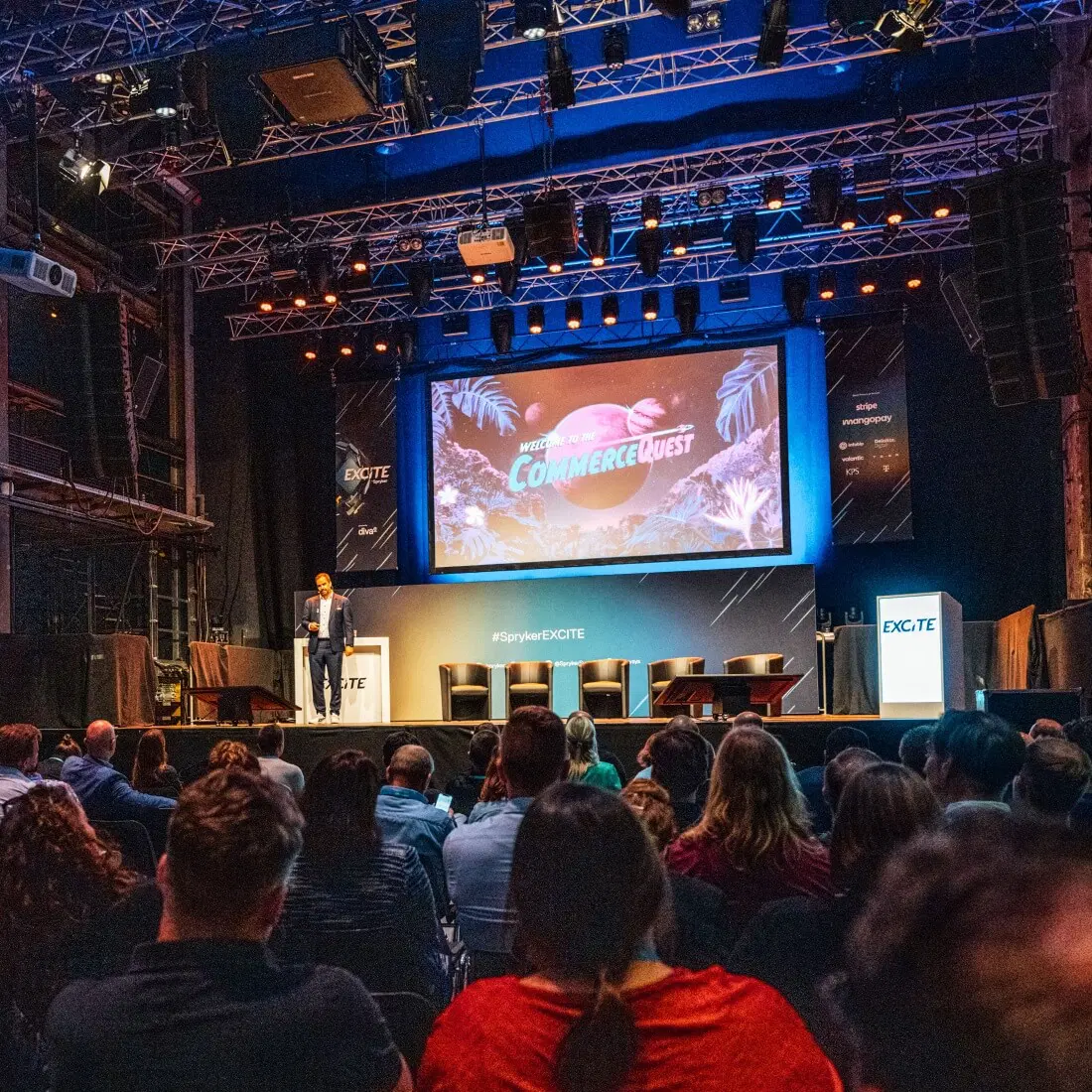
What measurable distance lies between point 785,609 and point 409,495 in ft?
16.7

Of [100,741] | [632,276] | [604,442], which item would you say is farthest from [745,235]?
[100,741]

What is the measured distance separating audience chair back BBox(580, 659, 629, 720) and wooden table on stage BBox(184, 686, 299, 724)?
2918 mm

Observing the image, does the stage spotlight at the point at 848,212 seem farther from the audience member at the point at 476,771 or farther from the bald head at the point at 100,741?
the bald head at the point at 100,741

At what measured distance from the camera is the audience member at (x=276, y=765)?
4859mm

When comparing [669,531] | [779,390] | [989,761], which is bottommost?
[989,761]

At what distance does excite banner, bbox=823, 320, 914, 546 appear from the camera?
462 inches

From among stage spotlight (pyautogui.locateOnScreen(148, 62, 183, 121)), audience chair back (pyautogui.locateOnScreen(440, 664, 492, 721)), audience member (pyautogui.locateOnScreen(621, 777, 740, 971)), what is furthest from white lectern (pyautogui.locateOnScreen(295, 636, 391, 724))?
audience member (pyautogui.locateOnScreen(621, 777, 740, 971))

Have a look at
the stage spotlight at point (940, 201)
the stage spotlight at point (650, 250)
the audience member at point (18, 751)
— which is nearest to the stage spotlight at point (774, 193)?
the stage spotlight at point (650, 250)

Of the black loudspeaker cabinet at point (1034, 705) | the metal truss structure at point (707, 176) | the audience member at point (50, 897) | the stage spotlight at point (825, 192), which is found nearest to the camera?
the audience member at point (50, 897)

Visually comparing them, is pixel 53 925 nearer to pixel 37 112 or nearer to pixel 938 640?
pixel 938 640

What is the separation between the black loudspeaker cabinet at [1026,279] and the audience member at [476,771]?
5092mm

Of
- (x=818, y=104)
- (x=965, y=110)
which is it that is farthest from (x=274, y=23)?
(x=965, y=110)

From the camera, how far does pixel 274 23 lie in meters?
7.46

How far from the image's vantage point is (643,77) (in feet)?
32.0
